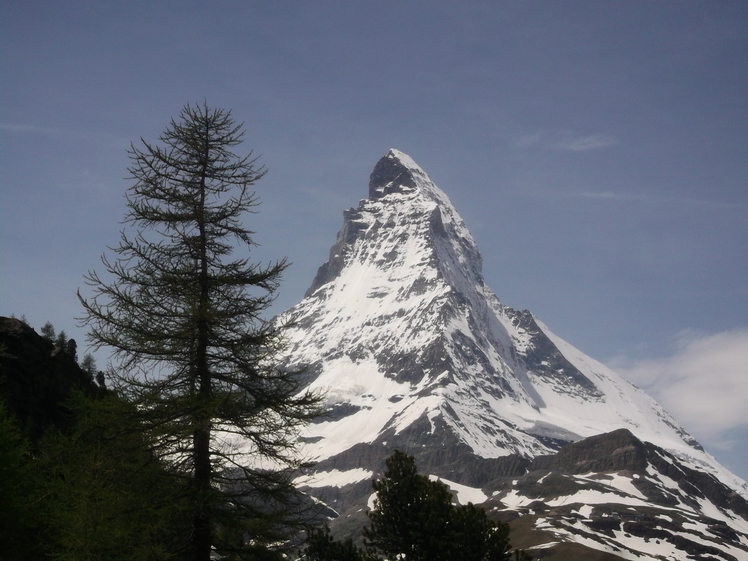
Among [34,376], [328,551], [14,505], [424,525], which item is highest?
[34,376]

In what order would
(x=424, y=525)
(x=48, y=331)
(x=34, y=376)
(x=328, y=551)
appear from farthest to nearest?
(x=48, y=331) < (x=34, y=376) < (x=328, y=551) < (x=424, y=525)

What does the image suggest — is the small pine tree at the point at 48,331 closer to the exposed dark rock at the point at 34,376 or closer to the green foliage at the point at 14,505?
the exposed dark rock at the point at 34,376

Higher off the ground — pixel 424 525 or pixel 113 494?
pixel 113 494

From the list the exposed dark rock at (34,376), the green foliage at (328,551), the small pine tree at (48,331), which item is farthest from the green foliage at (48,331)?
the green foliage at (328,551)

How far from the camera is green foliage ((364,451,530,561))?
1395 inches

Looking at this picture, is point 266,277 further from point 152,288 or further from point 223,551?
point 223,551

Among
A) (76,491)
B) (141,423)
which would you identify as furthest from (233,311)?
(76,491)

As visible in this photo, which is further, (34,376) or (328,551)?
(34,376)

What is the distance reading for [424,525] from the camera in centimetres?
3591

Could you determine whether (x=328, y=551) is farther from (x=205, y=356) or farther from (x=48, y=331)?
(x=48, y=331)

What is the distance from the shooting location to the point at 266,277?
24.8m

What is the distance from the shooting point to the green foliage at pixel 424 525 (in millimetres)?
35438

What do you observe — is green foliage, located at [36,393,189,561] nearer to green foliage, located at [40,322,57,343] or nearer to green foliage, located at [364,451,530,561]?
green foliage, located at [364,451,530,561]

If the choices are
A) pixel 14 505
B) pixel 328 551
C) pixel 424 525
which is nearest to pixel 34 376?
pixel 328 551
